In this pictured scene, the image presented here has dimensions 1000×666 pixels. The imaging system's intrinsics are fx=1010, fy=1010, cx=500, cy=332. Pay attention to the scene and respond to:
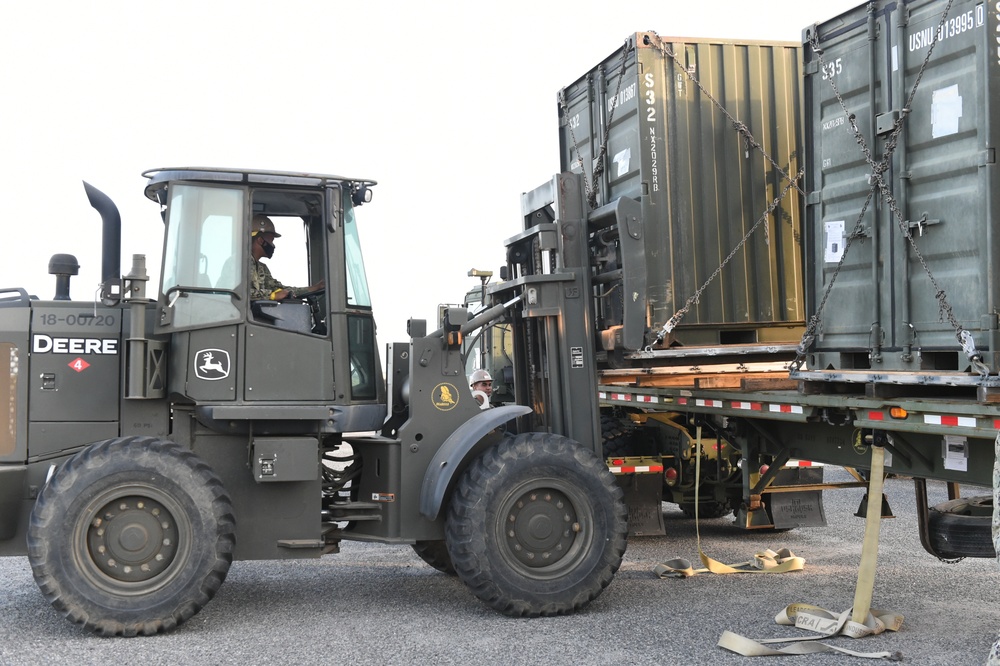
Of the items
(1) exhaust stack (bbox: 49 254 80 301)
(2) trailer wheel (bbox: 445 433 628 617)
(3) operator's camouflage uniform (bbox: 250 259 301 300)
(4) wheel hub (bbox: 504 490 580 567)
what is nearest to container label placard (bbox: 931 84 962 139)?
(2) trailer wheel (bbox: 445 433 628 617)

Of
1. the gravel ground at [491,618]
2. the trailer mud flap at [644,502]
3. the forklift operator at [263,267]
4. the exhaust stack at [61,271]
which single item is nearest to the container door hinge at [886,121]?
the gravel ground at [491,618]

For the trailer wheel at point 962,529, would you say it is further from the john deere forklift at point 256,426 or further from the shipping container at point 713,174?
the shipping container at point 713,174

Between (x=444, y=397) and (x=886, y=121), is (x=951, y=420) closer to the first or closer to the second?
(x=886, y=121)

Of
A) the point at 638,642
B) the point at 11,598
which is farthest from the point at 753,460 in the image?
the point at 11,598

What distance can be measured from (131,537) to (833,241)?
4.94 meters

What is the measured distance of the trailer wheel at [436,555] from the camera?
7812 millimetres

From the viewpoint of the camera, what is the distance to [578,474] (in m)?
6.71

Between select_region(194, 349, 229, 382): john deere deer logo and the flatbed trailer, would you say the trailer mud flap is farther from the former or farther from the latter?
select_region(194, 349, 229, 382): john deere deer logo

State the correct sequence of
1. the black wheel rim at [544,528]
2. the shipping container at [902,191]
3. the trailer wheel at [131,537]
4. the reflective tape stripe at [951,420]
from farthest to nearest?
the black wheel rim at [544,528], the trailer wheel at [131,537], the shipping container at [902,191], the reflective tape stripe at [951,420]

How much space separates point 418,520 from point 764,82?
16.5ft

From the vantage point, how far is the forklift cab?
654 cm

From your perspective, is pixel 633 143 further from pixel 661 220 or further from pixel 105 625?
pixel 105 625

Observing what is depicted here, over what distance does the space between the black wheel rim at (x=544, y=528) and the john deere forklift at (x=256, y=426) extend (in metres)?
0.01

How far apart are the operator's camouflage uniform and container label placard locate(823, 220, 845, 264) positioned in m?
3.71
